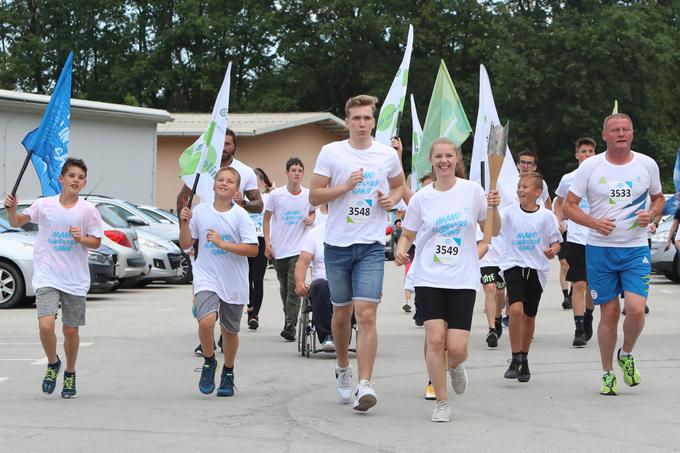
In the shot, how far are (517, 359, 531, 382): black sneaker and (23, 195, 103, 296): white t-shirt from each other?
3269mm

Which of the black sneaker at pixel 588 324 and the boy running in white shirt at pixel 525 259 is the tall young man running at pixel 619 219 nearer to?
the boy running in white shirt at pixel 525 259

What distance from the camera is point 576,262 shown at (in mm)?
13867

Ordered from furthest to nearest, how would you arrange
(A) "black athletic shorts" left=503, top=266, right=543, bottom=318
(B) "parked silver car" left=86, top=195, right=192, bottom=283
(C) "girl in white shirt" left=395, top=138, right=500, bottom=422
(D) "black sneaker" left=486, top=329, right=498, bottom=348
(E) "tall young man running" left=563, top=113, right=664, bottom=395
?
(B) "parked silver car" left=86, top=195, right=192, bottom=283
(D) "black sneaker" left=486, top=329, right=498, bottom=348
(A) "black athletic shorts" left=503, top=266, right=543, bottom=318
(E) "tall young man running" left=563, top=113, right=664, bottom=395
(C) "girl in white shirt" left=395, top=138, right=500, bottom=422

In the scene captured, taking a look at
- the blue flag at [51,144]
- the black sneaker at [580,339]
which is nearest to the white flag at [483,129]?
the black sneaker at [580,339]

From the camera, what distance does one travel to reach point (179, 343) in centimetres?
1336

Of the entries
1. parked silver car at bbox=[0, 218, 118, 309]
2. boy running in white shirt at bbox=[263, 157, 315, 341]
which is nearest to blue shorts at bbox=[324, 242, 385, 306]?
boy running in white shirt at bbox=[263, 157, 315, 341]

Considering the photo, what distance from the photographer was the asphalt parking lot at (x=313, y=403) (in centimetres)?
754

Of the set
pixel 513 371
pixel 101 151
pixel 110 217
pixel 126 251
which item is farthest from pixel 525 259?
pixel 101 151

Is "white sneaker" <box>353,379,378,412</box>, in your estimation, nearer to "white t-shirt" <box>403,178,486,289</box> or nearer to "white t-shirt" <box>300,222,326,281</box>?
"white t-shirt" <box>403,178,486,289</box>

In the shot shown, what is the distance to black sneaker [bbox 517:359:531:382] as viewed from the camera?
10.2 m

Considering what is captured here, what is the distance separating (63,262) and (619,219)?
12.7 feet

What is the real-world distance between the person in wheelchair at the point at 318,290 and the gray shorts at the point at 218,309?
8.63ft

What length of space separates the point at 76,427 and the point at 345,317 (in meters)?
1.97

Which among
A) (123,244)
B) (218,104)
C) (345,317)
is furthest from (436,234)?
(123,244)
